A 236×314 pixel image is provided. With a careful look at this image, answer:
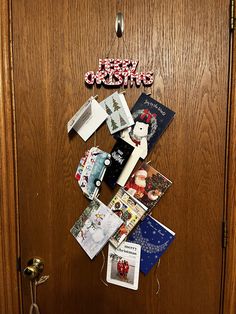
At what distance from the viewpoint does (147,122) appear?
35.0 inches

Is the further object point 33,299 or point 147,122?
point 33,299

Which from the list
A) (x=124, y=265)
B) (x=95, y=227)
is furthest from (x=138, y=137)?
(x=124, y=265)

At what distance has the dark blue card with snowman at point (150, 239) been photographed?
2.99 feet

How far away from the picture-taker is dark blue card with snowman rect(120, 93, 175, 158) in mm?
880

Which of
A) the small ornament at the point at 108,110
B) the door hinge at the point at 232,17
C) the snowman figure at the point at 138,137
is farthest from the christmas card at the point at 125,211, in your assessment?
the door hinge at the point at 232,17

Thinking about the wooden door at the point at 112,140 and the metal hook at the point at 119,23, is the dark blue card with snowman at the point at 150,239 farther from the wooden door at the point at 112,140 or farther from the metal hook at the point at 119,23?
the metal hook at the point at 119,23

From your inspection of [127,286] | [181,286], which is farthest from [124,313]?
[181,286]

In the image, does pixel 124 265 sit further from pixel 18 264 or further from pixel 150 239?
pixel 18 264

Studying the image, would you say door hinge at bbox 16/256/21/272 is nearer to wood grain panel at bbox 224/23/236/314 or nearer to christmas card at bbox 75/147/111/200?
christmas card at bbox 75/147/111/200

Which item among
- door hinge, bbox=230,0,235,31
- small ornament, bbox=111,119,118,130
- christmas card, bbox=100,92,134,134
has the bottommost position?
small ornament, bbox=111,119,118,130

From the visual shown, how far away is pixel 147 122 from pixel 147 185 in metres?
0.22

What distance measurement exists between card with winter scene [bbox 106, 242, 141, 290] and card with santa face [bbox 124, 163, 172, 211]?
0.17 metres

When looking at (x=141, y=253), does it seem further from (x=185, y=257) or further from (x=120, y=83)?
(x=120, y=83)

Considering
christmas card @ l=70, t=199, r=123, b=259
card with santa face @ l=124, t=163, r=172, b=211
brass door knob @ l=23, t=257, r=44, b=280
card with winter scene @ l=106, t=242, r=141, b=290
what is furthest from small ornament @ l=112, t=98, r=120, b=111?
brass door knob @ l=23, t=257, r=44, b=280
